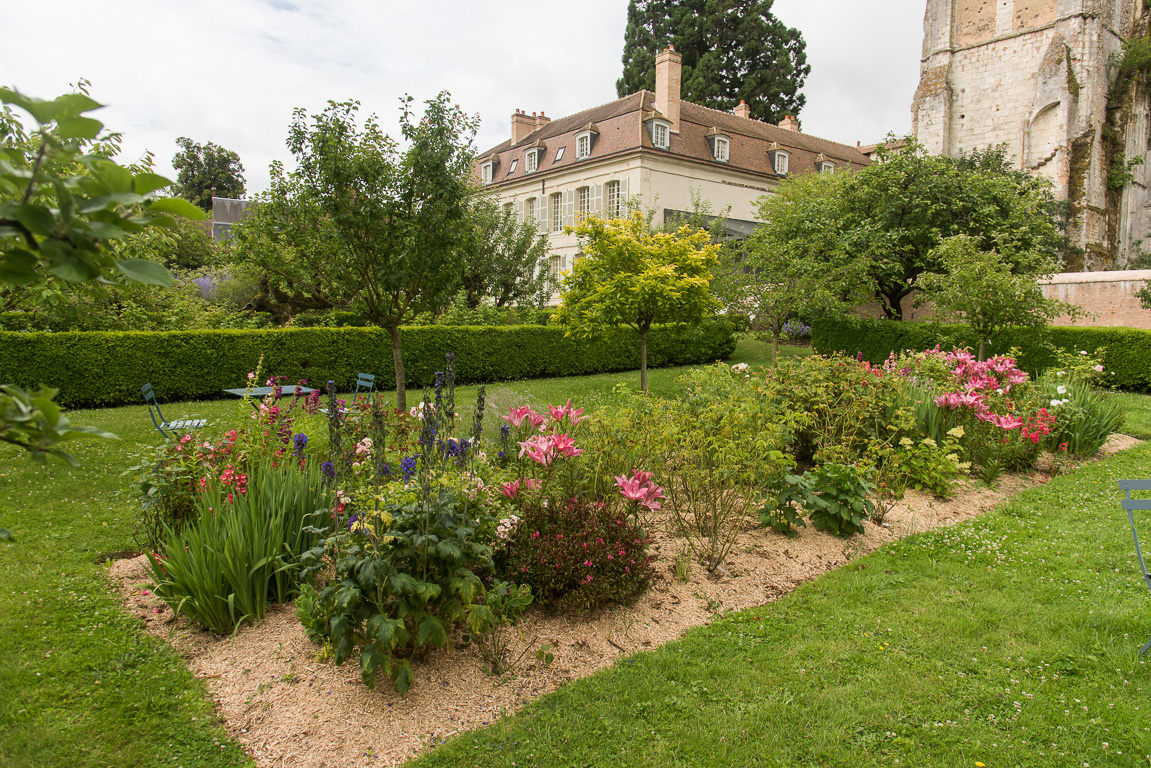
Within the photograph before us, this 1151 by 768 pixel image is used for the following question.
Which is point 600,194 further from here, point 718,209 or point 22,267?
point 22,267

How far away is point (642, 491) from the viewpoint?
3.83 meters

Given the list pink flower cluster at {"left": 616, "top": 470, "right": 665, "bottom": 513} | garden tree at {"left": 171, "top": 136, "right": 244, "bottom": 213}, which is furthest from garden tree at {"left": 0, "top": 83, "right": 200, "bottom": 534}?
garden tree at {"left": 171, "top": 136, "right": 244, "bottom": 213}

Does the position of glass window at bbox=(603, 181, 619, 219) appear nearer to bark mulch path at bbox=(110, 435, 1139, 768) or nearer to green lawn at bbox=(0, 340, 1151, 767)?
green lawn at bbox=(0, 340, 1151, 767)

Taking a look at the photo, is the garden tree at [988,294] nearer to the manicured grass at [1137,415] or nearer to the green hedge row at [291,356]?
the manicured grass at [1137,415]

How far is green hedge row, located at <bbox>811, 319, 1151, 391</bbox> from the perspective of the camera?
13406 mm

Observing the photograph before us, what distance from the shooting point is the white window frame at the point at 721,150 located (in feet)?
91.9

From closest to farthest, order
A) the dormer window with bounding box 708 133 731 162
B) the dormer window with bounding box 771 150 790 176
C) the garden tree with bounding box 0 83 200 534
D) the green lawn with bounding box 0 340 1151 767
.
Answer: the garden tree with bounding box 0 83 200 534 → the green lawn with bounding box 0 340 1151 767 → the dormer window with bounding box 708 133 731 162 → the dormer window with bounding box 771 150 790 176

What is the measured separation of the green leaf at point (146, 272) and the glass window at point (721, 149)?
1161 inches

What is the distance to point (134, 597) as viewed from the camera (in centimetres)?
382

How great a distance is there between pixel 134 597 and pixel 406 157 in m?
5.41

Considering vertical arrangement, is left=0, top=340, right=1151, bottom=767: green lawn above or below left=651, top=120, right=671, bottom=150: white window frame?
below

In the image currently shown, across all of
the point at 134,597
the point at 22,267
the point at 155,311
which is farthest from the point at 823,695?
the point at 155,311

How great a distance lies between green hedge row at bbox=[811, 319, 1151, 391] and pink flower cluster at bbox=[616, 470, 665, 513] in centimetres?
997

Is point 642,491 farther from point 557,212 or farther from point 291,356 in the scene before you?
point 557,212
